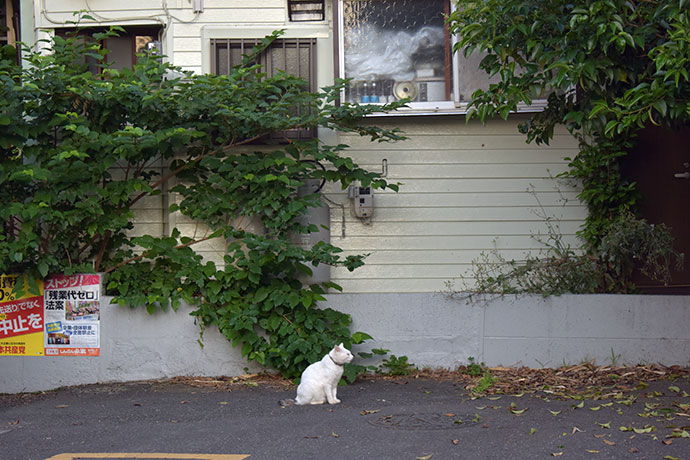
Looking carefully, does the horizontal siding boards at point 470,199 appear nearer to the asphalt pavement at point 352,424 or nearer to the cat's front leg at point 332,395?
the asphalt pavement at point 352,424

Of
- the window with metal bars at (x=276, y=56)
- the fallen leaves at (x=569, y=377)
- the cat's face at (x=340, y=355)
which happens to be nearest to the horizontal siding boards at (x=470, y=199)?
the window with metal bars at (x=276, y=56)

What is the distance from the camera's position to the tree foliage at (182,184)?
788 cm

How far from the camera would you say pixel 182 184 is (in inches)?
344

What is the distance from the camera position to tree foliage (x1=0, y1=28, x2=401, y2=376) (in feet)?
25.8

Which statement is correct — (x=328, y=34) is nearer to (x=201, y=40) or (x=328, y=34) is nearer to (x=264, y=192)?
(x=201, y=40)

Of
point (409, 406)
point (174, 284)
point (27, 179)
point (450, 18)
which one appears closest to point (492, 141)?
point (450, 18)

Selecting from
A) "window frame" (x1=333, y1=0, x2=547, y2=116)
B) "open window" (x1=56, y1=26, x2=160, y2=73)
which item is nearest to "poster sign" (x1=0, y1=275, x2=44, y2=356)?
"open window" (x1=56, y1=26, x2=160, y2=73)

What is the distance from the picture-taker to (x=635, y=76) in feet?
22.4

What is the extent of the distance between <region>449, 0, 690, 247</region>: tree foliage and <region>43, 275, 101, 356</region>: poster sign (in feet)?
14.7

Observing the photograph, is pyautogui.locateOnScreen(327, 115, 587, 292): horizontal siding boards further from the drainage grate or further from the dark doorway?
the drainage grate

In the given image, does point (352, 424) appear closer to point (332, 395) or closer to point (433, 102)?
point (332, 395)

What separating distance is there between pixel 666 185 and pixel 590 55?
2.91m

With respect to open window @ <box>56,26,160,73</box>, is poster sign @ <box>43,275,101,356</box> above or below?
below

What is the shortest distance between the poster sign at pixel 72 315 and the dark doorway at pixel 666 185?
5.97m
